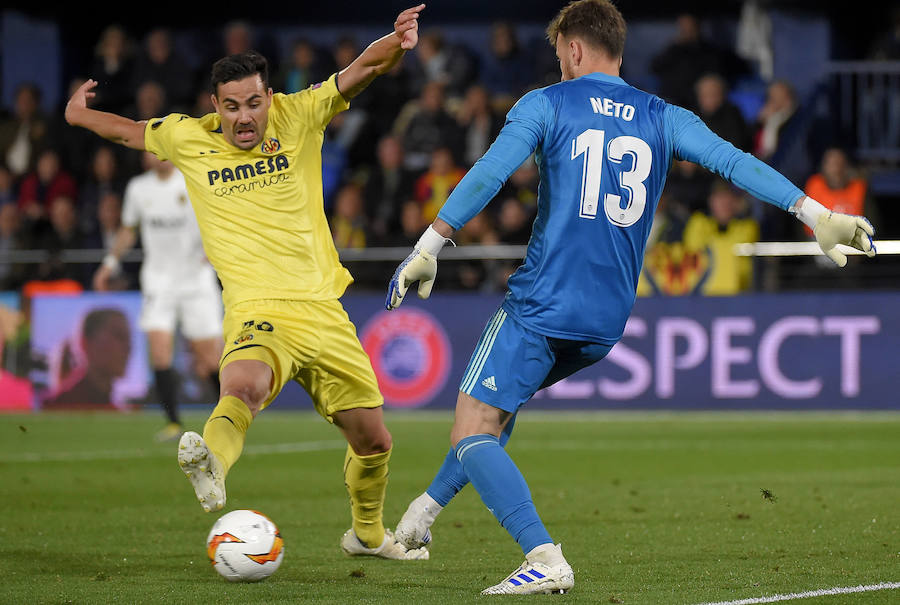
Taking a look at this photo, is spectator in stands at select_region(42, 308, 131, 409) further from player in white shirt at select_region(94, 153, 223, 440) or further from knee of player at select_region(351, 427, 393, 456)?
knee of player at select_region(351, 427, 393, 456)

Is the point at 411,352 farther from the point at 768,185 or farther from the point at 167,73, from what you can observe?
the point at 768,185

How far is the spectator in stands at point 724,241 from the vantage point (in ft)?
50.2

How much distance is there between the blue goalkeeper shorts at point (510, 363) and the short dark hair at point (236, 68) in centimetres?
164

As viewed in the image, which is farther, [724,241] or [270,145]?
[724,241]

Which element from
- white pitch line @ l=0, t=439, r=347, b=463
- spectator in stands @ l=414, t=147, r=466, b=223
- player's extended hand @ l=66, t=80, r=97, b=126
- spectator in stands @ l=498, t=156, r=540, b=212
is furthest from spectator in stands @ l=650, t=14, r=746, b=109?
player's extended hand @ l=66, t=80, r=97, b=126

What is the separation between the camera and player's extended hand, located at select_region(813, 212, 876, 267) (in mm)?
4965

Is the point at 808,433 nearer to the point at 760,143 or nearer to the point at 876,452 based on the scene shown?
the point at 876,452

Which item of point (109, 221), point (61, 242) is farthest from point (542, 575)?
point (61, 242)

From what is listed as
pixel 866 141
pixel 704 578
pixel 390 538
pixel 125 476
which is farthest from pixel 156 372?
pixel 866 141

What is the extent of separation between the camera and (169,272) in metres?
13.1

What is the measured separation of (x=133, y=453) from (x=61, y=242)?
22.3 ft

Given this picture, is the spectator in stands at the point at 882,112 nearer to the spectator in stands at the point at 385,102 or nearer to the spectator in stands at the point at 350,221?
the spectator in stands at the point at 385,102

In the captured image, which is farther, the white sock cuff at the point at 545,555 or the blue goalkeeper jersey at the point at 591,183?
the blue goalkeeper jersey at the point at 591,183

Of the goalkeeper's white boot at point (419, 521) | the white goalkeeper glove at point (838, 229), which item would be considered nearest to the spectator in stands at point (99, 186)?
the goalkeeper's white boot at point (419, 521)
